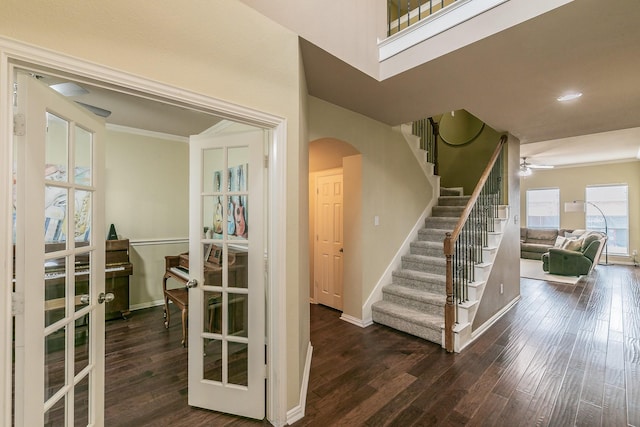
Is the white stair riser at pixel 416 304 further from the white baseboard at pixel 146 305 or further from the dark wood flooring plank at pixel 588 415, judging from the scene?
the white baseboard at pixel 146 305

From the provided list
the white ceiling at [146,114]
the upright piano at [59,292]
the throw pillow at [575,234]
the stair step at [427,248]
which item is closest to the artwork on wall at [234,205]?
the upright piano at [59,292]

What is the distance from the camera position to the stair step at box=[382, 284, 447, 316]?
10.6 feet

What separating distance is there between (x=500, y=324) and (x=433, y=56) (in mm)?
3316

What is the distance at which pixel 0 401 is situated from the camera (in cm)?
101

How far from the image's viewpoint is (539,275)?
20.9 ft

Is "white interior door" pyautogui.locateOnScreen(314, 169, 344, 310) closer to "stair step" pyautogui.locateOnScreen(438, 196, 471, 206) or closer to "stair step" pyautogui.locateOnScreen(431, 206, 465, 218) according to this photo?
"stair step" pyautogui.locateOnScreen(431, 206, 465, 218)

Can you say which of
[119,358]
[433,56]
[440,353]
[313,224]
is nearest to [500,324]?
[440,353]

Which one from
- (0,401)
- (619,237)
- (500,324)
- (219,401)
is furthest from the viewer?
(619,237)

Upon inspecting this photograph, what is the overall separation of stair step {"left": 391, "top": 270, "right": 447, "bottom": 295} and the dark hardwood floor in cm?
68

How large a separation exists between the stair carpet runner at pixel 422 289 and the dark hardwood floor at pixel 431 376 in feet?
0.56

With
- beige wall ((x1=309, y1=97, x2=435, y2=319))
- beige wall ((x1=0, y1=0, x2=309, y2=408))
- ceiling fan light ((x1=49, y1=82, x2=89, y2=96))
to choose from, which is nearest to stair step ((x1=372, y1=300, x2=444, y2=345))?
beige wall ((x1=309, y1=97, x2=435, y2=319))

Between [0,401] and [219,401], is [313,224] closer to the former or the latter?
[219,401]

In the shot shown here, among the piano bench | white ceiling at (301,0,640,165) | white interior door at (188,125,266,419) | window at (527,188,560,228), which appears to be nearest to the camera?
white ceiling at (301,0,640,165)

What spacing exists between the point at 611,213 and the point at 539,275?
366cm
